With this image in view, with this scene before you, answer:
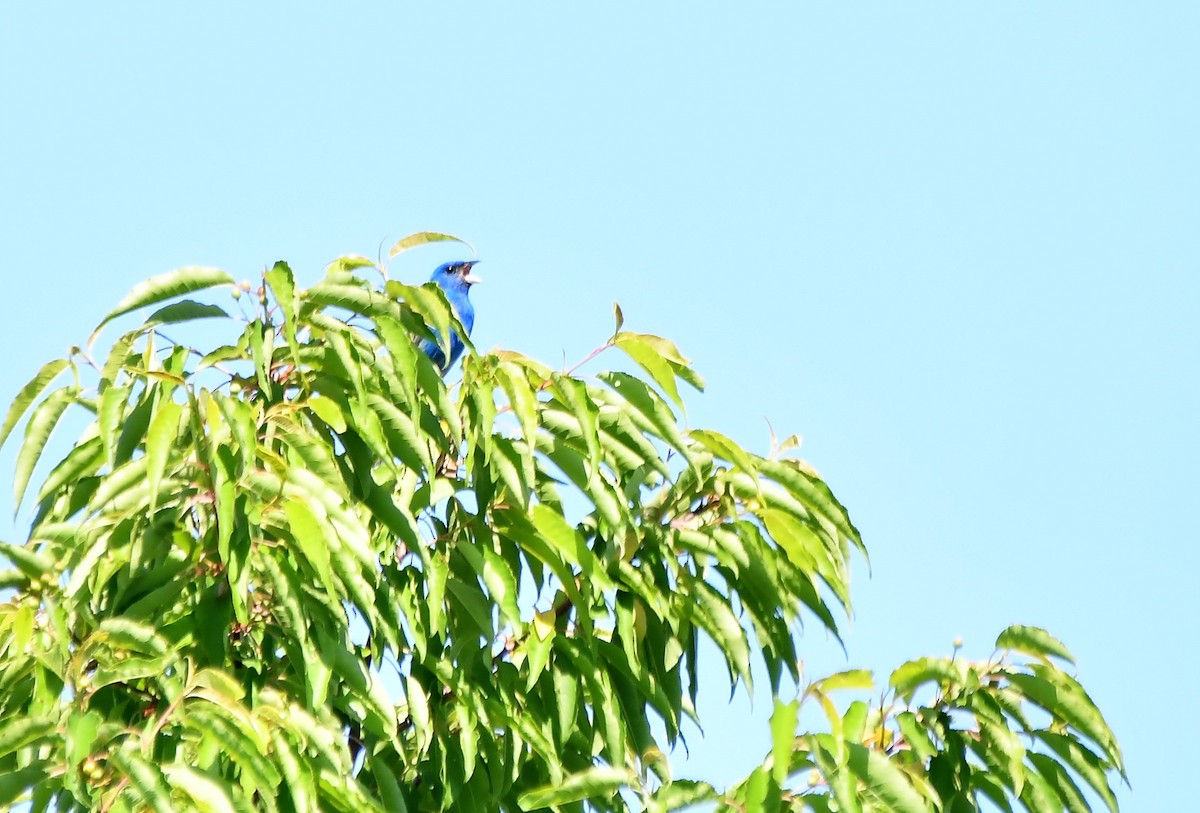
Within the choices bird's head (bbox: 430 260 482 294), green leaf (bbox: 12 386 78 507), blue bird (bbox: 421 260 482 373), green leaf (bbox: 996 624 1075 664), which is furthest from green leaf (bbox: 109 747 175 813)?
bird's head (bbox: 430 260 482 294)

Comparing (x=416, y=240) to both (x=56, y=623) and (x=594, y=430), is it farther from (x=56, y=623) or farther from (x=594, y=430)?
(x=56, y=623)

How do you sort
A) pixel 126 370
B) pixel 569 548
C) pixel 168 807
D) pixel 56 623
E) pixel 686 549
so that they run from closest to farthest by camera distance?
pixel 168 807 → pixel 56 623 → pixel 126 370 → pixel 569 548 → pixel 686 549

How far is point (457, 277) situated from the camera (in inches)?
406

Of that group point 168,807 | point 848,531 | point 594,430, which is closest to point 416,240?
point 594,430

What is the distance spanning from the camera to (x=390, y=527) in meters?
2.97

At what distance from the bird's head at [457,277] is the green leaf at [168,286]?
721cm

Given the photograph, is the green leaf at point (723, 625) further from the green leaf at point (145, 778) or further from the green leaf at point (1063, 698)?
the green leaf at point (145, 778)

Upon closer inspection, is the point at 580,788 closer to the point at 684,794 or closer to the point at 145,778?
the point at 684,794

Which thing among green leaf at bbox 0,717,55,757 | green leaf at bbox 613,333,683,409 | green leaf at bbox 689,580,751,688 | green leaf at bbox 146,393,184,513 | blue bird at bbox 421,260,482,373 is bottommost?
green leaf at bbox 0,717,55,757

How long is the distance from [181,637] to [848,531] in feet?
4.25

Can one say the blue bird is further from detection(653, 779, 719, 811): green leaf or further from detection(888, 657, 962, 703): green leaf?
detection(653, 779, 719, 811): green leaf

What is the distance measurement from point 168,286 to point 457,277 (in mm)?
7451

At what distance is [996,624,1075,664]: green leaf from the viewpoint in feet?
9.88

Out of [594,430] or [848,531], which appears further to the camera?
[848,531]
